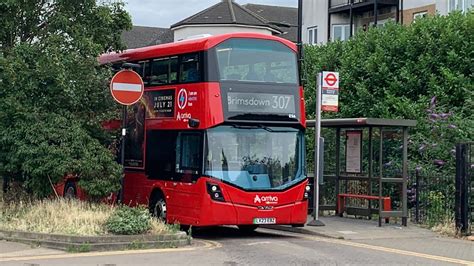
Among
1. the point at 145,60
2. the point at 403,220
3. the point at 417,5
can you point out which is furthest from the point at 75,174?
the point at 417,5

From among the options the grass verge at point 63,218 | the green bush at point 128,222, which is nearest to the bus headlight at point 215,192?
the grass verge at point 63,218

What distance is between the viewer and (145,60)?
17547mm

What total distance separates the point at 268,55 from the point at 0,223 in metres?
6.54

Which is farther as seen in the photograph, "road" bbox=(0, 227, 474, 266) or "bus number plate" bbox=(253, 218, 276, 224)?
"bus number plate" bbox=(253, 218, 276, 224)

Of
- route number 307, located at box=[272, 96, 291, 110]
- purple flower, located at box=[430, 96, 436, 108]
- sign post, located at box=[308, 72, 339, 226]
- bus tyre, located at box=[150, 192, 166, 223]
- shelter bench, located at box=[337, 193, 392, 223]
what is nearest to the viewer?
route number 307, located at box=[272, 96, 291, 110]

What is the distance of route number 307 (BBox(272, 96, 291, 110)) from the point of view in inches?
610

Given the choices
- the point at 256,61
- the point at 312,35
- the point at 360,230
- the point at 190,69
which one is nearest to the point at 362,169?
the point at 360,230

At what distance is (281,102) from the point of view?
15.6m

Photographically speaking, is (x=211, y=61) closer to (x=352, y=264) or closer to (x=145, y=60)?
(x=145, y=60)

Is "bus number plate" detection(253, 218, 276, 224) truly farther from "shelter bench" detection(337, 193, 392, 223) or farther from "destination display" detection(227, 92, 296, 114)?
"shelter bench" detection(337, 193, 392, 223)

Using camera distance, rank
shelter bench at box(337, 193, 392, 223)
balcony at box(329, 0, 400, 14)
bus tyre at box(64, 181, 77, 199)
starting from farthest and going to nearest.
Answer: balcony at box(329, 0, 400, 14) → bus tyre at box(64, 181, 77, 199) → shelter bench at box(337, 193, 392, 223)

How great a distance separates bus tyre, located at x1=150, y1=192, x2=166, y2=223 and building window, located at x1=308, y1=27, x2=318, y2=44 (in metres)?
29.8

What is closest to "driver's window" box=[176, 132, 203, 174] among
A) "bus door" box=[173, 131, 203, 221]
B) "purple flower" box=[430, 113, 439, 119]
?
"bus door" box=[173, 131, 203, 221]

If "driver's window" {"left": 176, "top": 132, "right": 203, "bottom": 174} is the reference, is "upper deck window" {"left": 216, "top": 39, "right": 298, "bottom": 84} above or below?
above
